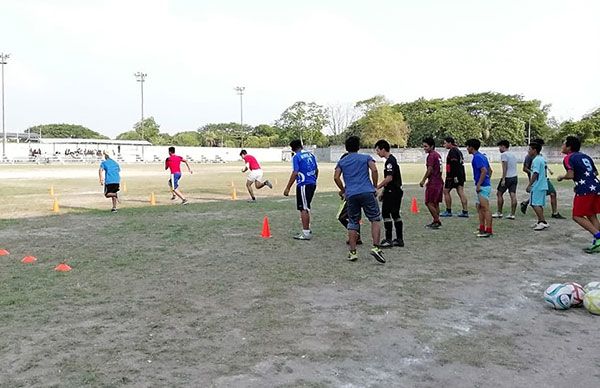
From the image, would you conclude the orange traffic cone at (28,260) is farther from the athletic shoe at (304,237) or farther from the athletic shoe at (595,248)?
the athletic shoe at (595,248)

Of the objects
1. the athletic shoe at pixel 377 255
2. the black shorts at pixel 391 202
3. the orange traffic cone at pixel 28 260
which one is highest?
the black shorts at pixel 391 202

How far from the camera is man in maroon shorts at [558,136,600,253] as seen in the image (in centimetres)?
830

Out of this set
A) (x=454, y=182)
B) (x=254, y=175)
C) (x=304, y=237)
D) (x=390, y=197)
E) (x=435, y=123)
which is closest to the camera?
(x=390, y=197)

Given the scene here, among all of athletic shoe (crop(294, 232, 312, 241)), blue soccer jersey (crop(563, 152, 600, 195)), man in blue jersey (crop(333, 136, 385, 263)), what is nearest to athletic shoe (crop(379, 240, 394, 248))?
man in blue jersey (crop(333, 136, 385, 263))

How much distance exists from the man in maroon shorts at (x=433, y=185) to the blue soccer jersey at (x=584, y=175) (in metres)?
3.17

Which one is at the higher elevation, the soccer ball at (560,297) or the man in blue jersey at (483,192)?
the man in blue jersey at (483,192)

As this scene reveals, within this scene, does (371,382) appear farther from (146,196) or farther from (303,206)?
(146,196)

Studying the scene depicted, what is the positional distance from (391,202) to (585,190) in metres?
3.02

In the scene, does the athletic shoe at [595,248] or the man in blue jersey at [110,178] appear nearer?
the athletic shoe at [595,248]

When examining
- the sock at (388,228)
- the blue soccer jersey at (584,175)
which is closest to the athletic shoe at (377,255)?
the sock at (388,228)

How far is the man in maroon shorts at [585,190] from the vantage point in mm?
8305

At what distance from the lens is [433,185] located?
37.4 ft

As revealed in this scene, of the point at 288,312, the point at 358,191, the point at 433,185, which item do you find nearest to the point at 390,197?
the point at 358,191

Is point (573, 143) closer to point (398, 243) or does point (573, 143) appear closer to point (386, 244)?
point (398, 243)
